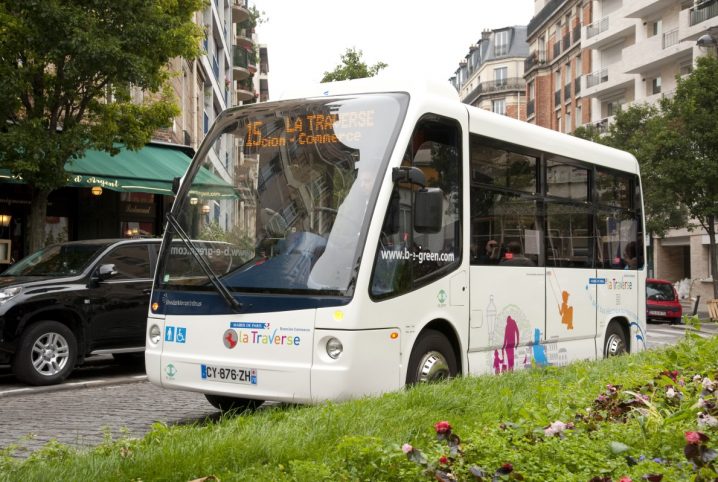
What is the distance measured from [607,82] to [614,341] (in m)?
45.3

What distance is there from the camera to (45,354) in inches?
434

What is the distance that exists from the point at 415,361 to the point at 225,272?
173cm

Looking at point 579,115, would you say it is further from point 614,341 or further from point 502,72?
point 614,341

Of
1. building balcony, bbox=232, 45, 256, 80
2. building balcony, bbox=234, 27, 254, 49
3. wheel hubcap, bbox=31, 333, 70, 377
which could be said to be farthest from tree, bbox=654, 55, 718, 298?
building balcony, bbox=234, 27, 254, 49

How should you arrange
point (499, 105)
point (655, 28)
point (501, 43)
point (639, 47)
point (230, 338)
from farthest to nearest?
point (501, 43) < point (499, 105) < point (655, 28) < point (639, 47) < point (230, 338)

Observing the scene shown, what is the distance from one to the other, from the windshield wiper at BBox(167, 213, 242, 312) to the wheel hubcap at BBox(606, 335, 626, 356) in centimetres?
566

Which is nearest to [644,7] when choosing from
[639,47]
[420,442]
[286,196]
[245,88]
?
[639,47]

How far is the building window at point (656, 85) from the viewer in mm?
48969

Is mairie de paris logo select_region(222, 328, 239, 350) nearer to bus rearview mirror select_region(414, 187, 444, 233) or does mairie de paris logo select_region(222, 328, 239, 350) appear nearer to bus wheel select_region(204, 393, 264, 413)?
bus wheel select_region(204, 393, 264, 413)

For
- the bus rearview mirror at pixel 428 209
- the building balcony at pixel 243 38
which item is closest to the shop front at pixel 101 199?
the bus rearview mirror at pixel 428 209

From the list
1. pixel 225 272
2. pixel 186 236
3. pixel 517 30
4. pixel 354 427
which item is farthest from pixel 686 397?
pixel 517 30

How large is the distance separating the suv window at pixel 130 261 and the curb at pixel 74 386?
134 centimetres

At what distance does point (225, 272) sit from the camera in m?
7.40

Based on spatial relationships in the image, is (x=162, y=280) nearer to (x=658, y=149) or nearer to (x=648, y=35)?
(x=658, y=149)
